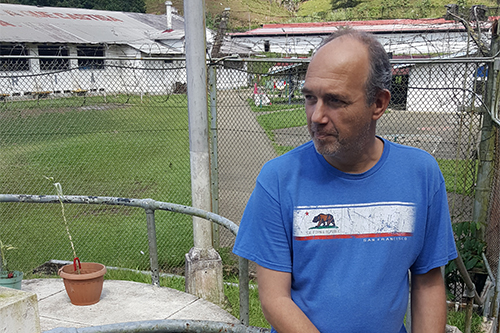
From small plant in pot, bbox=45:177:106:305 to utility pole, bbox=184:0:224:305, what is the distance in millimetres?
956

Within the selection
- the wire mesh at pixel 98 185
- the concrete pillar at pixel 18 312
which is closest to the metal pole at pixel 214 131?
the wire mesh at pixel 98 185

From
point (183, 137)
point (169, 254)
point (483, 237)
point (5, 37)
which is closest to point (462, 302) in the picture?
point (483, 237)

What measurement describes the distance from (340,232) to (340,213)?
6 centimetres

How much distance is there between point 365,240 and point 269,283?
1.18 ft

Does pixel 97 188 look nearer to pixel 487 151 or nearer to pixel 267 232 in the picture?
pixel 487 151

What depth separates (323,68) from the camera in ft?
5.16

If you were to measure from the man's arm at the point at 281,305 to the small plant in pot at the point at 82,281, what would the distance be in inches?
108

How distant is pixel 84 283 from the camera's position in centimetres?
395

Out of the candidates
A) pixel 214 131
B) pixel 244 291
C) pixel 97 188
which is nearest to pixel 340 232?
pixel 244 291

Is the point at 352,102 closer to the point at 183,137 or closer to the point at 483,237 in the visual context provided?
the point at 483,237

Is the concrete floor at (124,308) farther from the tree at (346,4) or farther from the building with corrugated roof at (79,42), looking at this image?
the tree at (346,4)

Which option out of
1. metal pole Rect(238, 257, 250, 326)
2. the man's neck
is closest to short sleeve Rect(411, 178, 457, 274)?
the man's neck

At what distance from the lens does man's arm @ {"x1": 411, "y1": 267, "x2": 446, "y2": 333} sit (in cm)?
173

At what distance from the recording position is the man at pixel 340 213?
5.18 ft
